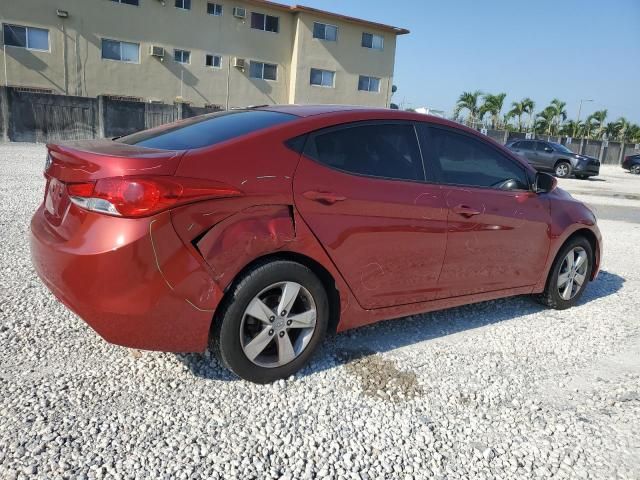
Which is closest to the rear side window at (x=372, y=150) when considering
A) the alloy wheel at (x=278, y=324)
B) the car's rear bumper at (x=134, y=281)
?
the alloy wheel at (x=278, y=324)

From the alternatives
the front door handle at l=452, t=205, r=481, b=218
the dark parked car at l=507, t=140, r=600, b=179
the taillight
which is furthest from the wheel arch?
the dark parked car at l=507, t=140, r=600, b=179

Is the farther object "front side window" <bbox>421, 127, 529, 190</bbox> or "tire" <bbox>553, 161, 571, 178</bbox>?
"tire" <bbox>553, 161, 571, 178</bbox>

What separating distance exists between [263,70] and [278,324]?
102 feet

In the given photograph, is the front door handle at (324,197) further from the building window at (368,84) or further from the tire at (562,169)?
the building window at (368,84)

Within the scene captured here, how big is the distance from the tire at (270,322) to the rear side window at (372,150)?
0.71 m

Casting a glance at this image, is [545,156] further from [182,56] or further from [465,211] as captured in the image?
[465,211]

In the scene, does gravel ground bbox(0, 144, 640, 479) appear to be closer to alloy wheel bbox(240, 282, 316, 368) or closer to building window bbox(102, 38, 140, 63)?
alloy wheel bbox(240, 282, 316, 368)

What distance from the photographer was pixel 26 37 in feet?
83.1

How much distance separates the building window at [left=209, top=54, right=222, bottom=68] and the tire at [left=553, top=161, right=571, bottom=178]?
19.0 m

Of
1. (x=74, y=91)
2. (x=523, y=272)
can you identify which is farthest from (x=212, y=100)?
(x=523, y=272)

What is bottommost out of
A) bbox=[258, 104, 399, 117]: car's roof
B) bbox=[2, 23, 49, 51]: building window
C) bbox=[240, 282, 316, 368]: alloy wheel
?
bbox=[240, 282, 316, 368]: alloy wheel

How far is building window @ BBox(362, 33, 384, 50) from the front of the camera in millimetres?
34656

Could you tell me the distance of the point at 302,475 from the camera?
2.35 m

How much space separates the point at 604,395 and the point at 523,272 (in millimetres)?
1247
